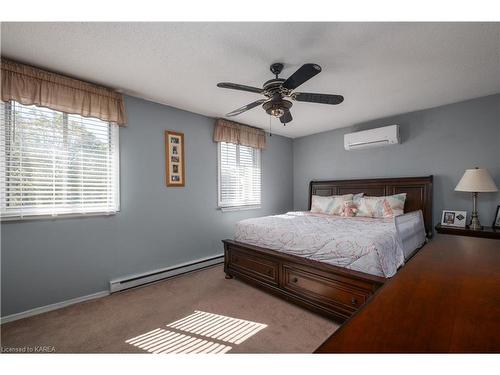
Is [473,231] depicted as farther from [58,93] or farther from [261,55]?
[58,93]

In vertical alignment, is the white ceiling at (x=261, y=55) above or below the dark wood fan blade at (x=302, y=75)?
above

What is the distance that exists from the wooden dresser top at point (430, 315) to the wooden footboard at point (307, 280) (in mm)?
1070

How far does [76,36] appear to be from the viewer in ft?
5.82

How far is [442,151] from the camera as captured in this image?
332 centimetres

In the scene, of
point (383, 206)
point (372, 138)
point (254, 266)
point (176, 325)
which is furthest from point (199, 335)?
point (372, 138)

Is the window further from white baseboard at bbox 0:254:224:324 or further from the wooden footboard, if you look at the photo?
the wooden footboard

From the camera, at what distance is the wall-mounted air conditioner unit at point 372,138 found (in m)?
3.57

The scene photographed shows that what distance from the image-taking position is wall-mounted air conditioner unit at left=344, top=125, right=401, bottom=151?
3.57 m

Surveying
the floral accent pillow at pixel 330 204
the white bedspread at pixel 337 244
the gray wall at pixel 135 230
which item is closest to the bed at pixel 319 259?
the white bedspread at pixel 337 244

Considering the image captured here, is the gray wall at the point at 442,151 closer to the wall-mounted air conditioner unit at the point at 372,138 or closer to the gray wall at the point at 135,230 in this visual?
the wall-mounted air conditioner unit at the point at 372,138

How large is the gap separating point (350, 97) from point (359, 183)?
64.6 inches

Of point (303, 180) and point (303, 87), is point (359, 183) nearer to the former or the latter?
point (303, 180)

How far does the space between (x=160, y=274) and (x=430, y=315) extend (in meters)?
3.08
